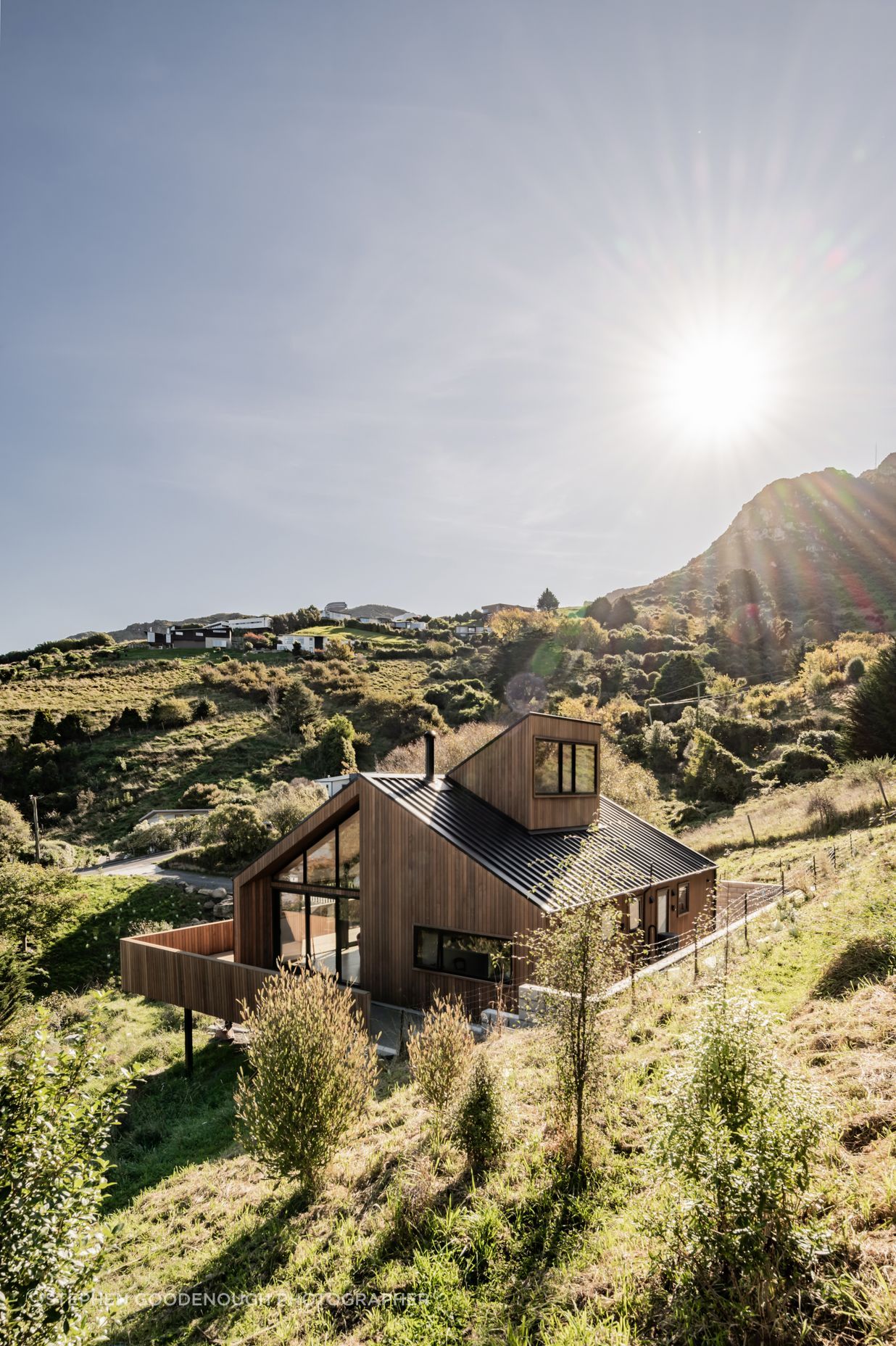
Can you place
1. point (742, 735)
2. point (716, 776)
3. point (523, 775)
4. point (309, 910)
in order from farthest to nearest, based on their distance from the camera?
1. point (742, 735)
2. point (716, 776)
3. point (523, 775)
4. point (309, 910)

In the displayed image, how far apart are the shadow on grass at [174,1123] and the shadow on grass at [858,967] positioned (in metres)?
8.99

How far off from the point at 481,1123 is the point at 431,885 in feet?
21.2

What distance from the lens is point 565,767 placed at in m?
15.7

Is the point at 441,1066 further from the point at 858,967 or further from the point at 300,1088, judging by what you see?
the point at 858,967

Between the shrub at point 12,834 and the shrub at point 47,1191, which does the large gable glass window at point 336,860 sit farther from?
the shrub at point 12,834

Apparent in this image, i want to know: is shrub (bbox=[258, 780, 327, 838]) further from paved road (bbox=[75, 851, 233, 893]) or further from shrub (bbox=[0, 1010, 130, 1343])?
shrub (bbox=[0, 1010, 130, 1343])

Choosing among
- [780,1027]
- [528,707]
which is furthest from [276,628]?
[780,1027]

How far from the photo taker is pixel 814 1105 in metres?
4.22

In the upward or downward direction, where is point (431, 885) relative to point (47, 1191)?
downward

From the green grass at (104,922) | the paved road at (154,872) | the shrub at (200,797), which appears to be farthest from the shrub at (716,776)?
the shrub at (200,797)

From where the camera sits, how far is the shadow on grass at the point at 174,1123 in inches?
405

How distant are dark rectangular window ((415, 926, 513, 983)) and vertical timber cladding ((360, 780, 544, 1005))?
118 millimetres

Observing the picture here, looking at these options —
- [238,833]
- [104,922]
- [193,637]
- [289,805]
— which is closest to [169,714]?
[238,833]

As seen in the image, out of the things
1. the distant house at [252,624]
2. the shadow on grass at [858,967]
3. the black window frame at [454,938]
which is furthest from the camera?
the distant house at [252,624]
